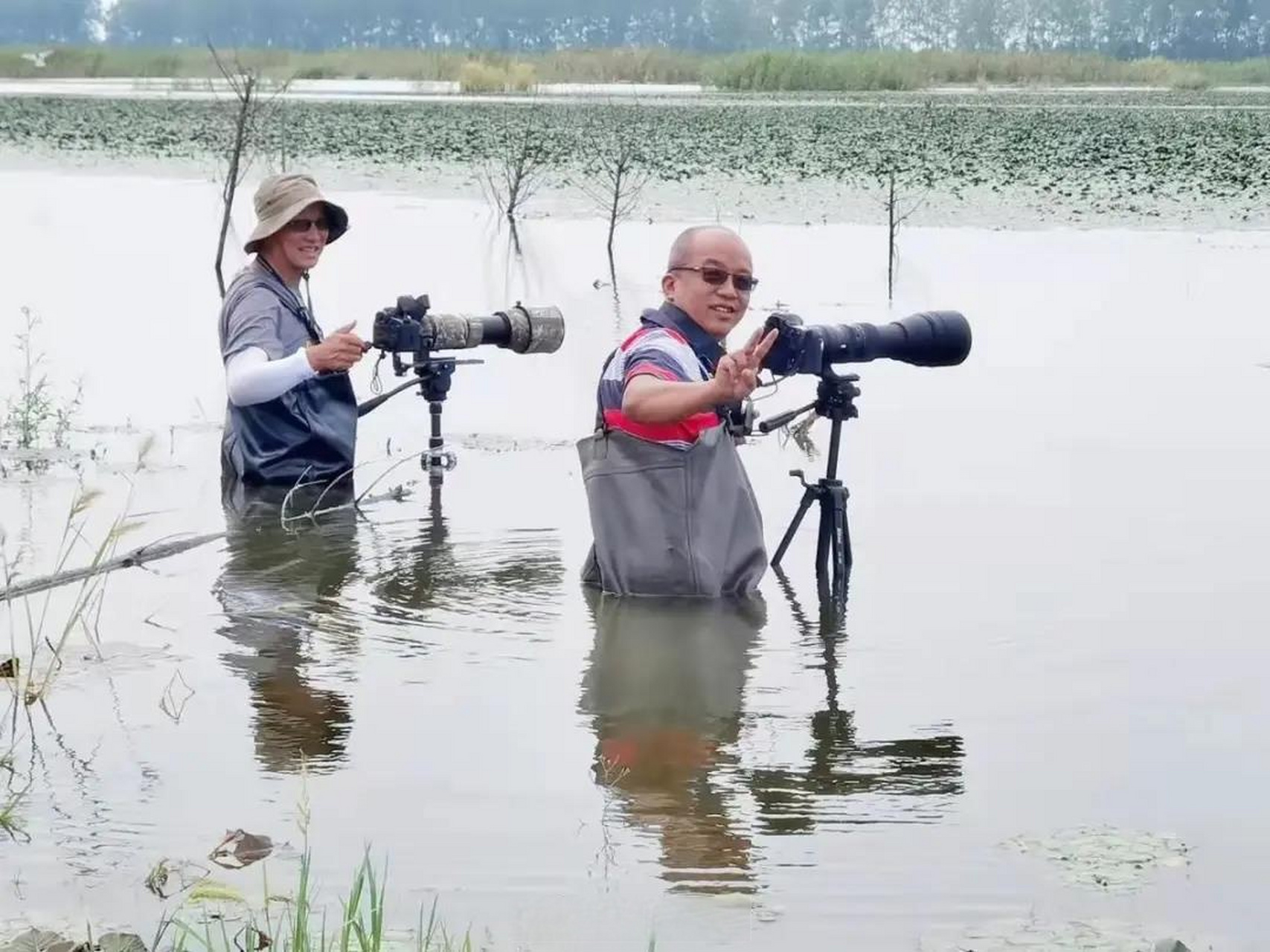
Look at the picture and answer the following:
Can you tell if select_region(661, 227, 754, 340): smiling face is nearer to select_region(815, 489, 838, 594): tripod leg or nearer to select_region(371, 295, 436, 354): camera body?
select_region(815, 489, 838, 594): tripod leg

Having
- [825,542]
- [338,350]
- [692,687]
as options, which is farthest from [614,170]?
[692,687]

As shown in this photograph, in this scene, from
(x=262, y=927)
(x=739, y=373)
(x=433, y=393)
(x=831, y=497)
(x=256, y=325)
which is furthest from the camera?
(x=433, y=393)

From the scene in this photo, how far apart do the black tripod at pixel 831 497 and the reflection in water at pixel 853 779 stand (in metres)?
0.84

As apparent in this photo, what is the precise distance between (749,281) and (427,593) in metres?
1.36

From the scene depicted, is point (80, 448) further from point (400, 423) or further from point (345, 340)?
Result: point (345, 340)

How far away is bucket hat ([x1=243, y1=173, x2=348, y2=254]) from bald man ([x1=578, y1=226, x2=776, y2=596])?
5.47 feet

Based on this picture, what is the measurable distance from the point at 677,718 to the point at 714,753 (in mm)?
311

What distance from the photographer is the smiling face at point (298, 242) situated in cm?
686

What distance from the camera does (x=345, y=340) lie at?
21.0ft

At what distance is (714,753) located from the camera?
457 cm

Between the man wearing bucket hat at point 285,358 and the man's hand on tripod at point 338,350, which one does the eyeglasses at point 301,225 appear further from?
the man's hand on tripod at point 338,350

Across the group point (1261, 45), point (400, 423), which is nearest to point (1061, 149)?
point (400, 423)

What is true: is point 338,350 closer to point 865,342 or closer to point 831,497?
point 831,497

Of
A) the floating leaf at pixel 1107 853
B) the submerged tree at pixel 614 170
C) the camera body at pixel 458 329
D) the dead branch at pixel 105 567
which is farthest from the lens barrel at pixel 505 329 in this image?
the submerged tree at pixel 614 170
